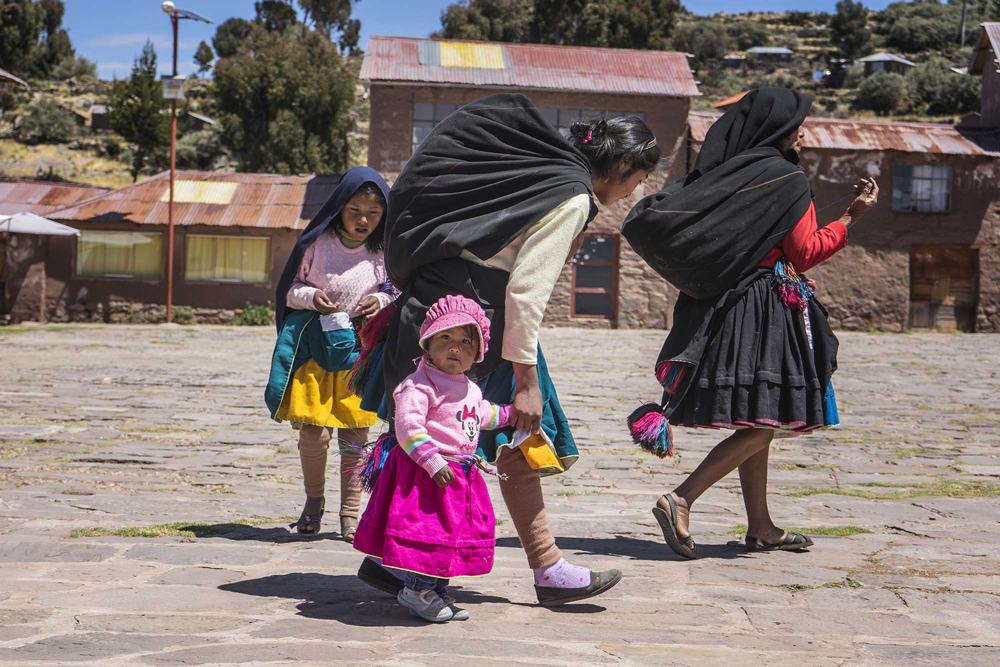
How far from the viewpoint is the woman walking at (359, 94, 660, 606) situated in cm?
331

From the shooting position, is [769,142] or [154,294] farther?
[154,294]

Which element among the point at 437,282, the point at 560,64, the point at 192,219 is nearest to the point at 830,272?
the point at 560,64

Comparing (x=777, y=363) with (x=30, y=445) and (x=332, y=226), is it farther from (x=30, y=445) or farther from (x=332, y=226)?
(x=30, y=445)

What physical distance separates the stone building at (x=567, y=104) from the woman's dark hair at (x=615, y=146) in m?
22.2

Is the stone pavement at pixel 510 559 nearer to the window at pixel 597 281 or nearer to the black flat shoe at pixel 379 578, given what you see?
the black flat shoe at pixel 379 578

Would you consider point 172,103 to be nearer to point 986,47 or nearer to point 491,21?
point 986,47

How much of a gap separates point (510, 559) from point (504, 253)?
Result: 161 centimetres

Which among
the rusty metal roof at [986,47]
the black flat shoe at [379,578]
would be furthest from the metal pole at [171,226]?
the black flat shoe at [379,578]

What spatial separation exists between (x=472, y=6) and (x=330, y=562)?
5863cm

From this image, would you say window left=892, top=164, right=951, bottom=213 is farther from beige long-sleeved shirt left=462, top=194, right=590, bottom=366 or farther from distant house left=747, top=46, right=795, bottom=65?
distant house left=747, top=46, right=795, bottom=65

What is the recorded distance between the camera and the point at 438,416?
10.8 ft

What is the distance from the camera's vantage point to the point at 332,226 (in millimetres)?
4824

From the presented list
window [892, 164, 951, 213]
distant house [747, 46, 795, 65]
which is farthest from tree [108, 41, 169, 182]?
distant house [747, 46, 795, 65]

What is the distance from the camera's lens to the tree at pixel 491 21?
2244 inches
